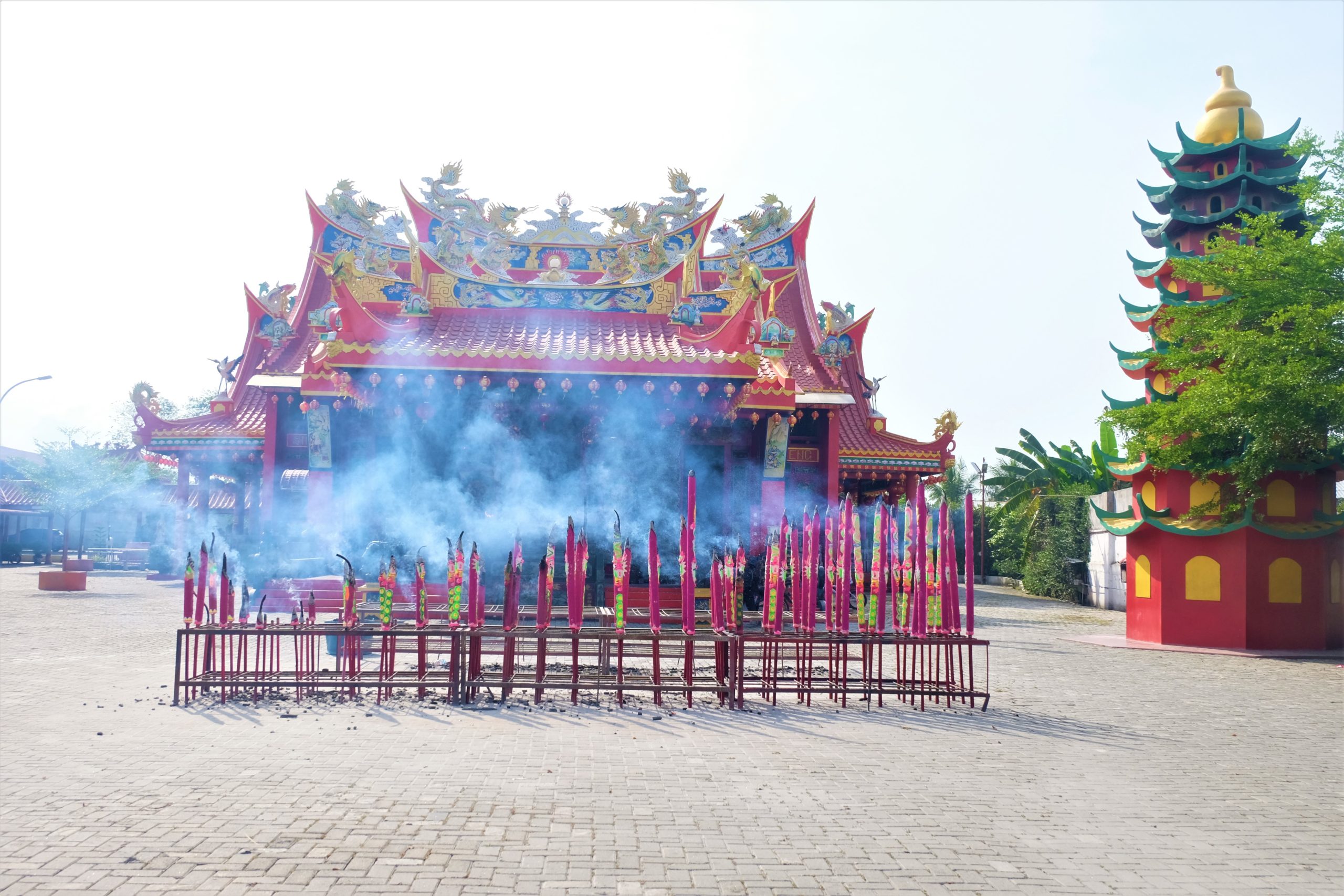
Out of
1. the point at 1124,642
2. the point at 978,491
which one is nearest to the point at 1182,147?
the point at 1124,642

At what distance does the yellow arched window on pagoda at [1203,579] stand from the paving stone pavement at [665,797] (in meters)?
6.08

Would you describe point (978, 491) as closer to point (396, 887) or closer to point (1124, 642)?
point (1124, 642)

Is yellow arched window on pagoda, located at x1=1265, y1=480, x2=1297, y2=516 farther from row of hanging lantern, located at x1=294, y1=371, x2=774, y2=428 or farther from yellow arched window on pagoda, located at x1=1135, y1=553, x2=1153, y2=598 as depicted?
row of hanging lantern, located at x1=294, y1=371, x2=774, y2=428

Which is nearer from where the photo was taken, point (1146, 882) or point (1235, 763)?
point (1146, 882)

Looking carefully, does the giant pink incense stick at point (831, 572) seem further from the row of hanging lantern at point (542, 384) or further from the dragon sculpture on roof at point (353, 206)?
the dragon sculpture on roof at point (353, 206)

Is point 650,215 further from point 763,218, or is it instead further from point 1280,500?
point 1280,500

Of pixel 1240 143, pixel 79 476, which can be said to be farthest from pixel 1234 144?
pixel 79 476

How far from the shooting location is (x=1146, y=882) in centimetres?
461

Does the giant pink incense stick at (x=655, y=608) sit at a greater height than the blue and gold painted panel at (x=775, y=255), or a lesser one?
lesser

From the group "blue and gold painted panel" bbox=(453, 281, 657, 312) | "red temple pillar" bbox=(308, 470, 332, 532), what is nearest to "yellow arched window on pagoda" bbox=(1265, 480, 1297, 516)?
"blue and gold painted panel" bbox=(453, 281, 657, 312)

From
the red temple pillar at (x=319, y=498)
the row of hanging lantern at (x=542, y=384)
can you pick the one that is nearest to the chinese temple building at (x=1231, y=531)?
the row of hanging lantern at (x=542, y=384)

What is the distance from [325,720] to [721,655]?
3.91 m

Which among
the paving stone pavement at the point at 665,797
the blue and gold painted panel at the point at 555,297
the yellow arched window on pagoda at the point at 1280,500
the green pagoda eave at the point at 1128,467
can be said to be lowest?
the paving stone pavement at the point at 665,797

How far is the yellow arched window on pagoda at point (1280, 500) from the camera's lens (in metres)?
16.0
